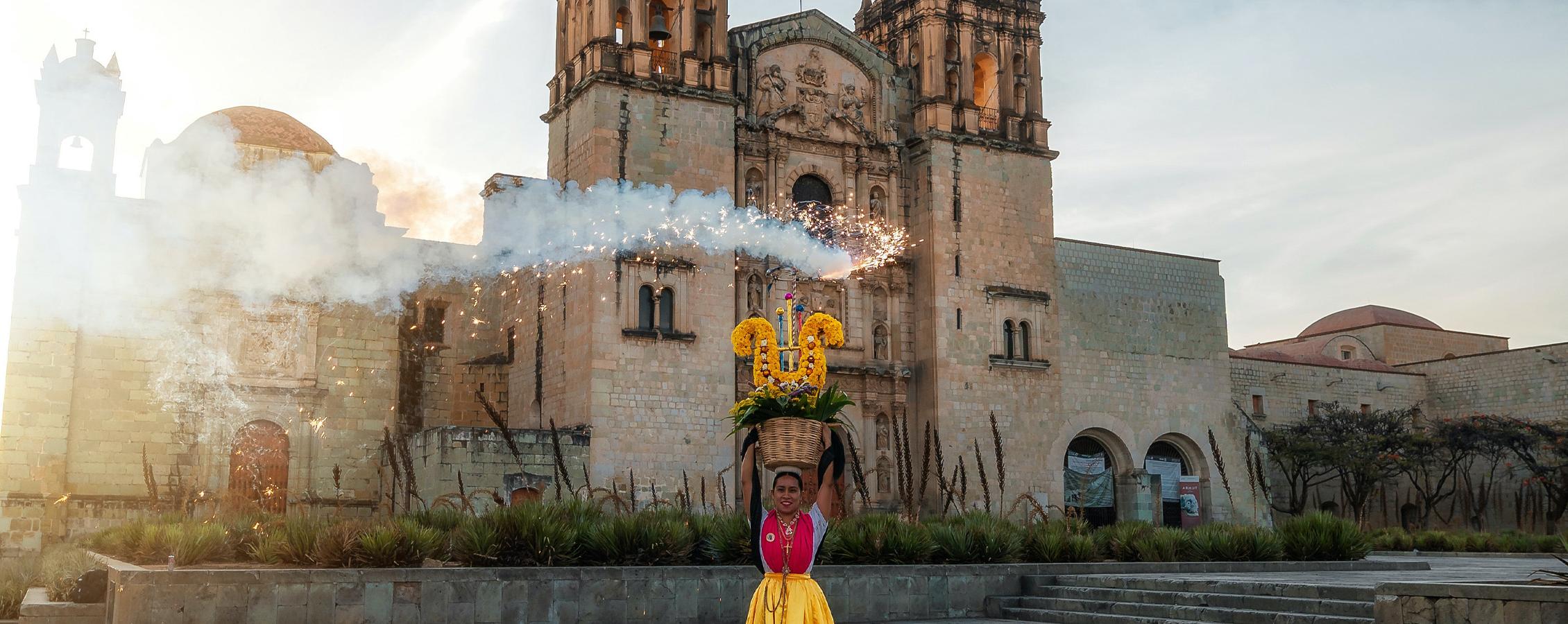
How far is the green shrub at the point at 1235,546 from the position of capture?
16703mm

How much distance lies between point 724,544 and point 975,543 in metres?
3.22

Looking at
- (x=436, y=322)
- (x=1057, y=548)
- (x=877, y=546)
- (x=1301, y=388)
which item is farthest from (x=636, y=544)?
(x=1301, y=388)

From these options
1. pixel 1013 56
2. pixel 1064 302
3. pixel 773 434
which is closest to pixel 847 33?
pixel 1013 56

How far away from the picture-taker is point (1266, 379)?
3628cm

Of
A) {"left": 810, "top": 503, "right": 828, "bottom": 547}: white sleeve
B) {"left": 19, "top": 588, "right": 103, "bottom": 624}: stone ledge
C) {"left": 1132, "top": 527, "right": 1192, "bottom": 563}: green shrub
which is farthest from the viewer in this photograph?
{"left": 1132, "top": 527, "right": 1192, "bottom": 563}: green shrub

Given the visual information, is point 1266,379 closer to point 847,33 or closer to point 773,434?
point 847,33

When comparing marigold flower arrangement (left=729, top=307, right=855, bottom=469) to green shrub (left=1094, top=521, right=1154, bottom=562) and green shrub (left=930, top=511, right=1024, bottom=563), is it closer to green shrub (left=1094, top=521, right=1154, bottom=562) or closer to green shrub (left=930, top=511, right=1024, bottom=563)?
green shrub (left=930, top=511, right=1024, bottom=563)

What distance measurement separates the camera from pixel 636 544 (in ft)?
44.4

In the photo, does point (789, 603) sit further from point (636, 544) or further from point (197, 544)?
point (197, 544)

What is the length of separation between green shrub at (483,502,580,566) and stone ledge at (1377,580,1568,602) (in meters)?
7.47

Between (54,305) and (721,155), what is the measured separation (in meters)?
12.3

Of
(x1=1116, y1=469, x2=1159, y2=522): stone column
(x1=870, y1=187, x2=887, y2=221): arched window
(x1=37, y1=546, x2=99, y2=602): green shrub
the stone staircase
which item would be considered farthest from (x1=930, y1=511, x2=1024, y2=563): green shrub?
(x1=1116, y1=469, x2=1159, y2=522): stone column

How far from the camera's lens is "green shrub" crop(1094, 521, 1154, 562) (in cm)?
1648

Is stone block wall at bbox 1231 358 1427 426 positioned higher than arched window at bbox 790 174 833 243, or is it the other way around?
arched window at bbox 790 174 833 243
